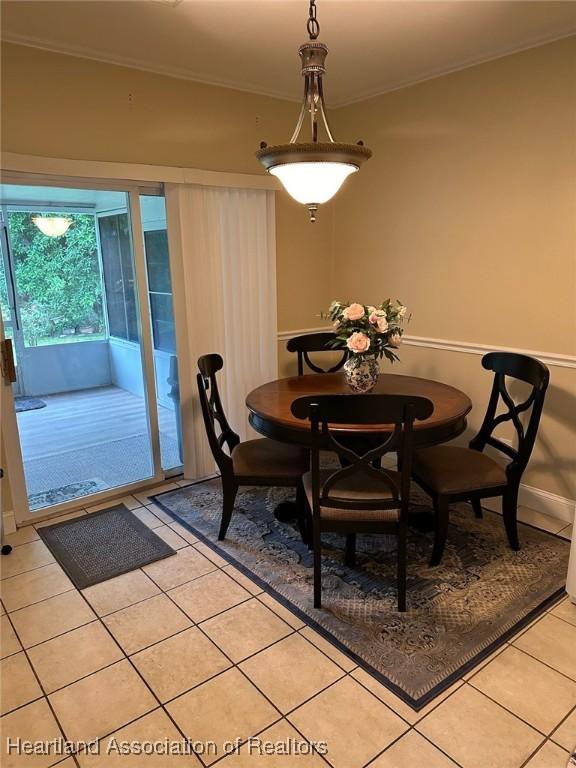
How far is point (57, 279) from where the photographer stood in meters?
3.19

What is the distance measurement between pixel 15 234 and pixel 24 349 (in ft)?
2.17

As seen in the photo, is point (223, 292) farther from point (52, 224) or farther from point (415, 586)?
point (415, 586)

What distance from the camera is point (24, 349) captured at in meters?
3.15

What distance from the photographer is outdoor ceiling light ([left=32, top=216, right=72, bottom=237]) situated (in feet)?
10.1

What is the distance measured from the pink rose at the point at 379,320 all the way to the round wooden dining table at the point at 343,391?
47 cm

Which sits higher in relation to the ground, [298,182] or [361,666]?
[298,182]

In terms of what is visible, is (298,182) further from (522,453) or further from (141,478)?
(141,478)

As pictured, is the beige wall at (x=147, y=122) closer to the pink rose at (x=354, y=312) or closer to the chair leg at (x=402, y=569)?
the pink rose at (x=354, y=312)

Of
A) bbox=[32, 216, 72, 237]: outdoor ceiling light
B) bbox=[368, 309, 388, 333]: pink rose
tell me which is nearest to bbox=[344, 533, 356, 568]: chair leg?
bbox=[368, 309, 388, 333]: pink rose

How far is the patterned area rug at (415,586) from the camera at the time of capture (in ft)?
6.80

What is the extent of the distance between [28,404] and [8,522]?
71 centimetres

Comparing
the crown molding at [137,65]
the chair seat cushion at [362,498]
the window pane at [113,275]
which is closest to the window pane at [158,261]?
the window pane at [113,275]

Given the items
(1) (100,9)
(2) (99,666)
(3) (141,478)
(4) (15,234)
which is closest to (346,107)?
(1) (100,9)

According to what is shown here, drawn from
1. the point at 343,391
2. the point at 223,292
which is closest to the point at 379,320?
the point at 343,391
